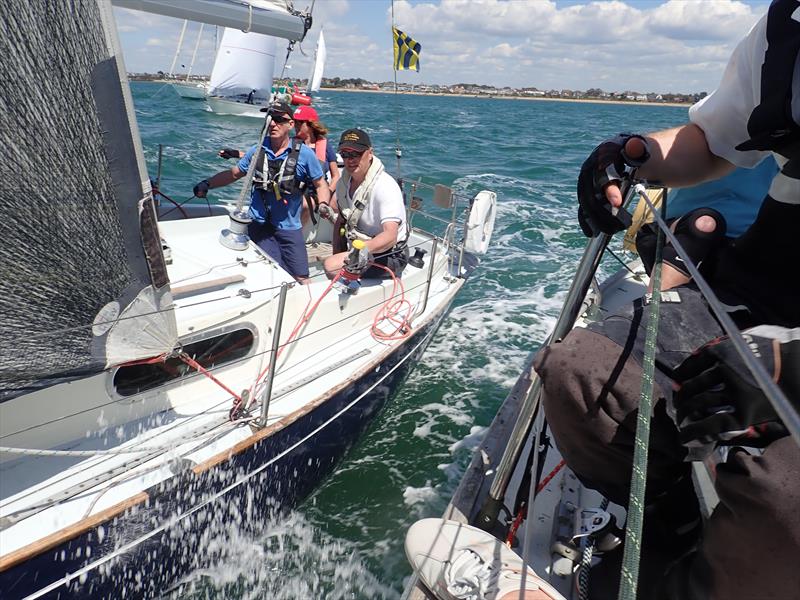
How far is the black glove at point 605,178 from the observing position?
1.47 meters

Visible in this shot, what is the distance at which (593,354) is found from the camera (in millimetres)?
1309

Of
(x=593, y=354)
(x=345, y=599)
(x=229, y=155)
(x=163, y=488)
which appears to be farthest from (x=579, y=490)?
(x=229, y=155)

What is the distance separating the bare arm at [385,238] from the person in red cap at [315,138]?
1140 millimetres

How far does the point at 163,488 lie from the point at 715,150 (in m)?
2.70

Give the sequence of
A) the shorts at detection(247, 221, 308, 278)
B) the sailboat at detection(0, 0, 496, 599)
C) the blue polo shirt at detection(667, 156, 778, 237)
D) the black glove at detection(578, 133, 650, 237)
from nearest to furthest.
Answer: the black glove at detection(578, 133, 650, 237), the sailboat at detection(0, 0, 496, 599), the blue polo shirt at detection(667, 156, 778, 237), the shorts at detection(247, 221, 308, 278)

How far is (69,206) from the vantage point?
2020 mm

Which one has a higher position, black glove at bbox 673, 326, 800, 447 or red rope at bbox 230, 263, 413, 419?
black glove at bbox 673, 326, 800, 447

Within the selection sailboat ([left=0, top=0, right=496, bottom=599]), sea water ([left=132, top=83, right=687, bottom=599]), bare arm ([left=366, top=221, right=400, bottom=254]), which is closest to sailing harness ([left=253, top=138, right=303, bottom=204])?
sailboat ([left=0, top=0, right=496, bottom=599])

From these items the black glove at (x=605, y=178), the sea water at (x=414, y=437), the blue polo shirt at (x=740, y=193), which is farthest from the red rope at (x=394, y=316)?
the black glove at (x=605, y=178)

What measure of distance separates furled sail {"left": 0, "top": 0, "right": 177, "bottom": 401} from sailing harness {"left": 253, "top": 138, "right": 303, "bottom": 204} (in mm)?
1936

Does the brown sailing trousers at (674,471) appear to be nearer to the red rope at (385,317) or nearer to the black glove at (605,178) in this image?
the black glove at (605,178)

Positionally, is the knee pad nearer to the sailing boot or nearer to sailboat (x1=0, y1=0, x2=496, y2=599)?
the sailing boot

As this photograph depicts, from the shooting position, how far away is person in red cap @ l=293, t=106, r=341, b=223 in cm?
549

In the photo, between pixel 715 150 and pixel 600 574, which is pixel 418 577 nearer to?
pixel 600 574
